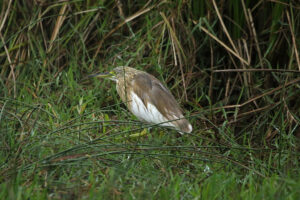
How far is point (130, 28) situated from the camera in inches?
178

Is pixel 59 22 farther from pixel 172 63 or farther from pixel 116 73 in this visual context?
pixel 172 63

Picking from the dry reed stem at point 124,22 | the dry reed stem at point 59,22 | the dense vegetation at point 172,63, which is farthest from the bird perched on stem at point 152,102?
the dry reed stem at point 59,22

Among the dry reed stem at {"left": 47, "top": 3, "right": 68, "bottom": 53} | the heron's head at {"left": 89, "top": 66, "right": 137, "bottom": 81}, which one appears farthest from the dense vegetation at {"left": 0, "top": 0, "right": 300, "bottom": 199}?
the heron's head at {"left": 89, "top": 66, "right": 137, "bottom": 81}

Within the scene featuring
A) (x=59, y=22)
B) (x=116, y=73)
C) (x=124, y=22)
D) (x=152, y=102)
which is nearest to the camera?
(x=152, y=102)

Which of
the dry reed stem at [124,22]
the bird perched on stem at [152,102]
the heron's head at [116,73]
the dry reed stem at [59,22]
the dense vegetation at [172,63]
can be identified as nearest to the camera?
the dense vegetation at [172,63]

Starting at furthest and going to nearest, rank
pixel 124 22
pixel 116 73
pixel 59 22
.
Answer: pixel 59 22, pixel 124 22, pixel 116 73

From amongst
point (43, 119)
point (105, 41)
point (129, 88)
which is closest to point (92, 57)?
point (105, 41)

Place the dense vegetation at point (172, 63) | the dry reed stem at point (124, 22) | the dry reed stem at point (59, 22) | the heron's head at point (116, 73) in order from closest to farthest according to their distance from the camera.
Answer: the dense vegetation at point (172, 63), the heron's head at point (116, 73), the dry reed stem at point (124, 22), the dry reed stem at point (59, 22)

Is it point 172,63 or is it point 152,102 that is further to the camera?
point 172,63

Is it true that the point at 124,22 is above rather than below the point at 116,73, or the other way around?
above

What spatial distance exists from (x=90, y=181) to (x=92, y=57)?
237 cm

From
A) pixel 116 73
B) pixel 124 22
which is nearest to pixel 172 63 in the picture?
pixel 116 73

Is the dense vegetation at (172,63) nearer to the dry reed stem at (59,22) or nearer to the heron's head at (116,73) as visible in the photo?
the dry reed stem at (59,22)

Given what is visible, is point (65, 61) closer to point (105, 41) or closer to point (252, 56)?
point (105, 41)
